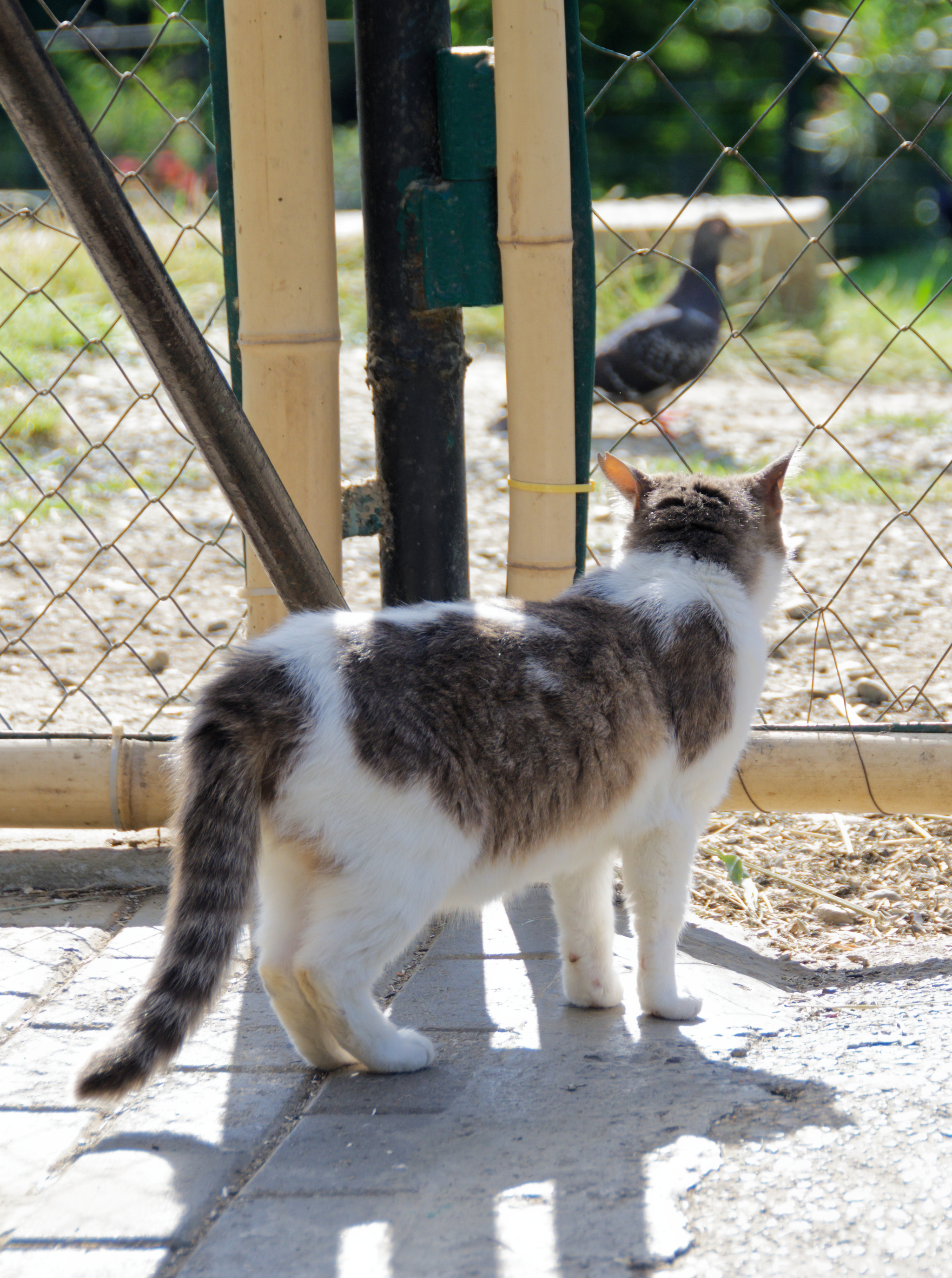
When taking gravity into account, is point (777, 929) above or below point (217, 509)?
below

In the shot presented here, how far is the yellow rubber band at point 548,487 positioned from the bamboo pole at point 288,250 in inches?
11.2

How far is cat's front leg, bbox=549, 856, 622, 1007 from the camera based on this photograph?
1.71 metres

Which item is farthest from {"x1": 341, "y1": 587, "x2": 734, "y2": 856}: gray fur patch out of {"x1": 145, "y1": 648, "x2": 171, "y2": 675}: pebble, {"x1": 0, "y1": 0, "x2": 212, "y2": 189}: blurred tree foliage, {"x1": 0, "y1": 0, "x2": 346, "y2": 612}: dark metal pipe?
{"x1": 0, "y1": 0, "x2": 212, "y2": 189}: blurred tree foliage

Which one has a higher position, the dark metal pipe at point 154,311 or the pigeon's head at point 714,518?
the dark metal pipe at point 154,311

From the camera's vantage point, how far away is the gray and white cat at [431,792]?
1.41 metres

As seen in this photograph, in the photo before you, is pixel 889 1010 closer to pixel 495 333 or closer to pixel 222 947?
pixel 222 947

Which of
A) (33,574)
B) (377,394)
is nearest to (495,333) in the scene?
(33,574)

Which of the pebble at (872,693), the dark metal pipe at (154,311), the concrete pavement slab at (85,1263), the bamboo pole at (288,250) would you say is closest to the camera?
the concrete pavement slab at (85,1263)

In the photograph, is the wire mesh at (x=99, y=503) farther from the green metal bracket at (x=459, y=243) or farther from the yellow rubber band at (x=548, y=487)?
the yellow rubber band at (x=548, y=487)

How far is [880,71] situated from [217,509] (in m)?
7.63

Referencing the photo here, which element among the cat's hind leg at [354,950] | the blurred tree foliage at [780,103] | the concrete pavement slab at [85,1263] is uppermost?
the blurred tree foliage at [780,103]

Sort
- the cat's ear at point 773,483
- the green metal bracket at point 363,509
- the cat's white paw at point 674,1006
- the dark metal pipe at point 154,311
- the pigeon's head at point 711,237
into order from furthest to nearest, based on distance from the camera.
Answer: the pigeon's head at point 711,237 → the green metal bracket at point 363,509 → the cat's ear at point 773,483 → the cat's white paw at point 674,1006 → the dark metal pipe at point 154,311

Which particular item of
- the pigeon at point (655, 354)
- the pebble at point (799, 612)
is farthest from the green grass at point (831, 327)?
the pebble at point (799, 612)

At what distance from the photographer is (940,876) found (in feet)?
7.21
